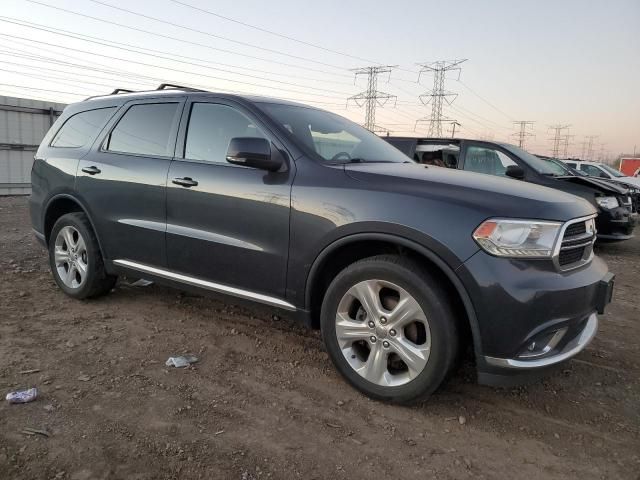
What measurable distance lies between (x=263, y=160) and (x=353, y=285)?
3.13 feet

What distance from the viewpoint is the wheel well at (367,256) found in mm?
2639

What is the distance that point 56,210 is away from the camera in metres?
4.63

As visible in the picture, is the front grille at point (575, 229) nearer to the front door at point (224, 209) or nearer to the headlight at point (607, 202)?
the front door at point (224, 209)

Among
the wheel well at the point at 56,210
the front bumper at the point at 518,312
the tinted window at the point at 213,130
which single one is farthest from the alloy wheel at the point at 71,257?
the front bumper at the point at 518,312

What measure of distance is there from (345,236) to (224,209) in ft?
3.07

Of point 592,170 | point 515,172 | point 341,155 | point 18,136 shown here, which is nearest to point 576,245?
point 341,155

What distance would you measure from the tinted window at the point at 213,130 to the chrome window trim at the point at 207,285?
0.87m

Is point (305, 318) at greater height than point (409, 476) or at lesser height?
greater

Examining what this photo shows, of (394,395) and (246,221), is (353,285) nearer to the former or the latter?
(394,395)

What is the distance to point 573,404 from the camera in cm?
292

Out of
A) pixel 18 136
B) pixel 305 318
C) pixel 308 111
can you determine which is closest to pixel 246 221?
pixel 305 318

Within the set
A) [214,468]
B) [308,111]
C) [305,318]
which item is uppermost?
[308,111]

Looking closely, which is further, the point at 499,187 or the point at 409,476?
the point at 499,187

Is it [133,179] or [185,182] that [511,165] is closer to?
[185,182]
